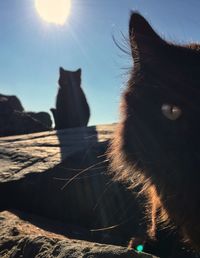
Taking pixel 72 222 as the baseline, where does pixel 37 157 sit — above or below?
above

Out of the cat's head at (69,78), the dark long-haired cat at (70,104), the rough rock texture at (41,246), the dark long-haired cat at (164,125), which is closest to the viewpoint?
the dark long-haired cat at (164,125)

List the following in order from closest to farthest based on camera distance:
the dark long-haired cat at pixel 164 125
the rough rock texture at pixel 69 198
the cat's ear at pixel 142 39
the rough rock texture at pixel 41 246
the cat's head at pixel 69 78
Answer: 1. the dark long-haired cat at pixel 164 125
2. the cat's ear at pixel 142 39
3. the rough rock texture at pixel 41 246
4. the rough rock texture at pixel 69 198
5. the cat's head at pixel 69 78

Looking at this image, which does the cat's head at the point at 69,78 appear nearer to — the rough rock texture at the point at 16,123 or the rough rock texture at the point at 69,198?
the rough rock texture at the point at 16,123

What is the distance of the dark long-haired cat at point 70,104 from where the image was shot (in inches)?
754

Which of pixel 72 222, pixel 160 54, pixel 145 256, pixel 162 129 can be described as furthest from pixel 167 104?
pixel 72 222

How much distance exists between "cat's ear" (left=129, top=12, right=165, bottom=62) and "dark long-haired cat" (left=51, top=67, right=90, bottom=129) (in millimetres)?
15679

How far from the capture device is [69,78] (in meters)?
22.9

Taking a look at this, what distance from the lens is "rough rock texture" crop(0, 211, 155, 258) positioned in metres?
2.61

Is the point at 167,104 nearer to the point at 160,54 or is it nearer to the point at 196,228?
the point at 160,54

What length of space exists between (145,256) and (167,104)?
1015 millimetres

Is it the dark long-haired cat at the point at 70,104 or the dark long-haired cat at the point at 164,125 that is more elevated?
the dark long-haired cat at the point at 70,104

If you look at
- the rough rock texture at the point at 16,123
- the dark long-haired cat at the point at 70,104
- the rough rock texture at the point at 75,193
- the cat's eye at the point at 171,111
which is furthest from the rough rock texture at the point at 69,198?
the dark long-haired cat at the point at 70,104

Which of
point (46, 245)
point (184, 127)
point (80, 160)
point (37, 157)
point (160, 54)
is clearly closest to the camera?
point (184, 127)

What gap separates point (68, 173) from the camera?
4695 millimetres
